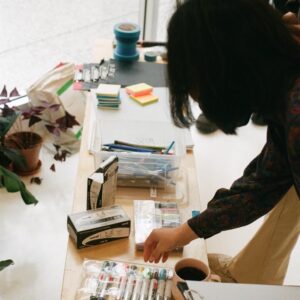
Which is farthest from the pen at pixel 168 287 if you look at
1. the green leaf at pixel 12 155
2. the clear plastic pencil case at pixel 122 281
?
the green leaf at pixel 12 155

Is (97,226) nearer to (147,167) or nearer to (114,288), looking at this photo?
(114,288)

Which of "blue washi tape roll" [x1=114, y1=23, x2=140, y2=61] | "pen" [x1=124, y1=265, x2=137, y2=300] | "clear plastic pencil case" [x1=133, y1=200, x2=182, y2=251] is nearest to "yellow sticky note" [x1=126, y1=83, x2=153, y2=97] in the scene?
"blue washi tape roll" [x1=114, y1=23, x2=140, y2=61]

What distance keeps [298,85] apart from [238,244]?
135cm

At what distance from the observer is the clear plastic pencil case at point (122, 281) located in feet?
3.07

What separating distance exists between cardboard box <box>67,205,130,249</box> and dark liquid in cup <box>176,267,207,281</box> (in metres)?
0.19

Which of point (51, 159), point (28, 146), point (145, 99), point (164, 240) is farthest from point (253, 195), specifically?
point (51, 159)

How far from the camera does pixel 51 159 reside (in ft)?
8.07

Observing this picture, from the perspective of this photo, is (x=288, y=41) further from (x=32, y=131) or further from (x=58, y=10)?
(x=58, y=10)

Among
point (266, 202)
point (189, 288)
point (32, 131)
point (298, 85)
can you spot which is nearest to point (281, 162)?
point (266, 202)

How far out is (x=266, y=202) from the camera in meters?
1.04

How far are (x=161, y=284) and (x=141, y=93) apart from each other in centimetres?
88

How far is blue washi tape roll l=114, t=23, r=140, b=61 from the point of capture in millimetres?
1917

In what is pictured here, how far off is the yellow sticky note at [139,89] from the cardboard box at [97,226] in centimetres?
67

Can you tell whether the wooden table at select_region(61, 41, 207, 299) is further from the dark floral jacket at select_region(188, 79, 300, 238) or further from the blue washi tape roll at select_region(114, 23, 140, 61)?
the blue washi tape roll at select_region(114, 23, 140, 61)
